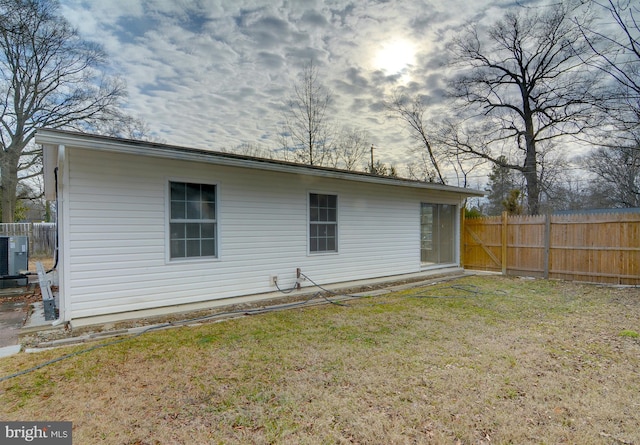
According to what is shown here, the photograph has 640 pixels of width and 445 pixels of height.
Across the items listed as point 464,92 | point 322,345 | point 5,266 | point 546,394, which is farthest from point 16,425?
Result: point 464,92

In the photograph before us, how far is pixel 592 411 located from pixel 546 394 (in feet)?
1.10

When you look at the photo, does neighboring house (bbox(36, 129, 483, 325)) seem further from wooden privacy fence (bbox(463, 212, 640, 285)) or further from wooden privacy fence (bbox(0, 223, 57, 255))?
wooden privacy fence (bbox(0, 223, 57, 255))

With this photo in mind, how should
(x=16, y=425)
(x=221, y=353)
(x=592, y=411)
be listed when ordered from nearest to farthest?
(x=16, y=425) < (x=592, y=411) < (x=221, y=353)

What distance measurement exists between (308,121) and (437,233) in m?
11.2

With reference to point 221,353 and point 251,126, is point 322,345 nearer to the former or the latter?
point 221,353

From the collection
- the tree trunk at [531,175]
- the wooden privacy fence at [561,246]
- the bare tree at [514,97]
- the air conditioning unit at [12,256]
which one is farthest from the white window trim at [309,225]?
the tree trunk at [531,175]

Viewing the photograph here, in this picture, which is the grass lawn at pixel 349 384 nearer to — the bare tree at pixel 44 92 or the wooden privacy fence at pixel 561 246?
the wooden privacy fence at pixel 561 246

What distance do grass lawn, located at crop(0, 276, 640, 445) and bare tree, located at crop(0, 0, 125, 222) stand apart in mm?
17846

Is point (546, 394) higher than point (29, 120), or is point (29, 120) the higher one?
point (29, 120)

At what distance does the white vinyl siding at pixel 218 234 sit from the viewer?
4.86 m

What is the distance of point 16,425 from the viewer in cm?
249

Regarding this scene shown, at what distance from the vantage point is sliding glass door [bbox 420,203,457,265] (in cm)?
1058

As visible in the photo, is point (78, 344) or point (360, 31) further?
point (360, 31)

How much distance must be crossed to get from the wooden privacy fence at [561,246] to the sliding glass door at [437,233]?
80 cm
